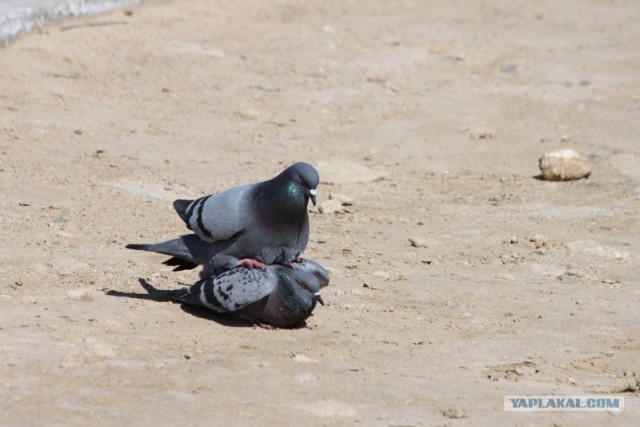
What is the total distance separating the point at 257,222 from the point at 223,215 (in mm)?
183

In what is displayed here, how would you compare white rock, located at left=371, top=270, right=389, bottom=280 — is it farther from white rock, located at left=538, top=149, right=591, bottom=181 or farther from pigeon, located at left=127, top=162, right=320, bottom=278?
white rock, located at left=538, top=149, right=591, bottom=181

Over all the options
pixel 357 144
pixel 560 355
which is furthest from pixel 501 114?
pixel 560 355

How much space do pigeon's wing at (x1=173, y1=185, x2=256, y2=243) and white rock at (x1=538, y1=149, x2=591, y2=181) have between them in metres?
3.68

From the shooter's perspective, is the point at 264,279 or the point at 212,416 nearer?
the point at 212,416

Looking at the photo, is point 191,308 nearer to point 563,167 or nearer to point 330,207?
point 330,207

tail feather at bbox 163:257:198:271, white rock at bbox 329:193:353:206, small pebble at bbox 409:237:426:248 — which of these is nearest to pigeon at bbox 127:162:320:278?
tail feather at bbox 163:257:198:271

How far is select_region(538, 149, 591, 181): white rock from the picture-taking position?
8688 millimetres

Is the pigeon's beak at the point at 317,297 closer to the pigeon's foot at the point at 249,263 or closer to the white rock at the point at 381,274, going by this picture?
the pigeon's foot at the point at 249,263

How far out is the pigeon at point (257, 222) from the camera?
5535mm

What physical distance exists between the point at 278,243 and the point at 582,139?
185 inches

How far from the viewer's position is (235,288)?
5.52m

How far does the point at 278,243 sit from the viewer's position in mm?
5621

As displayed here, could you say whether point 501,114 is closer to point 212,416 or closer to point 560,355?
point 560,355

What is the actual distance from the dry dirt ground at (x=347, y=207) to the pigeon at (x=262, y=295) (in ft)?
0.32
